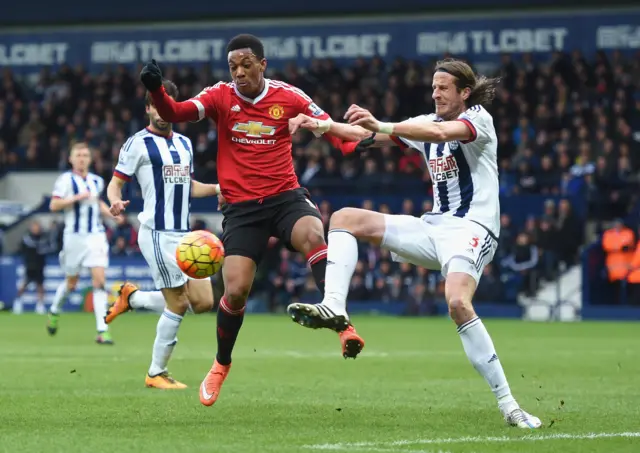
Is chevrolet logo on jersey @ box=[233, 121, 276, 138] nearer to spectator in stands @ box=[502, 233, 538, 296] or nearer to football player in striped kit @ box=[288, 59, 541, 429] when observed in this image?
football player in striped kit @ box=[288, 59, 541, 429]

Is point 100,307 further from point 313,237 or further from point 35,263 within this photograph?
point 35,263

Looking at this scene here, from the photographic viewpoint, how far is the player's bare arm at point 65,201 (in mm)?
16312

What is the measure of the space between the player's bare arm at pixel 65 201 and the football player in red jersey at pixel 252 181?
7920 mm

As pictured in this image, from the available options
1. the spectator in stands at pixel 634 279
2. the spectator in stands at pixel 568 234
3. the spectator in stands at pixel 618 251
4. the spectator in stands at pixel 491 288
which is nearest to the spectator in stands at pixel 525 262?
the spectator in stands at pixel 491 288

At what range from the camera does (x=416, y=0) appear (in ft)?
102

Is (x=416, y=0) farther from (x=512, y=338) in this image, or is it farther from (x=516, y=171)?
(x=512, y=338)

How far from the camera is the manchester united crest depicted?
28.6 ft

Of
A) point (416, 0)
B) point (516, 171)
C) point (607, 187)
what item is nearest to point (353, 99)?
point (416, 0)

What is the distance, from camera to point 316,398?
9.42 meters

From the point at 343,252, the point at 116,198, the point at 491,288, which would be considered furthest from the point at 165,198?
the point at 491,288

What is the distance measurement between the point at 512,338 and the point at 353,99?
1376 cm

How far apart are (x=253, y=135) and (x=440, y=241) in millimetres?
1637

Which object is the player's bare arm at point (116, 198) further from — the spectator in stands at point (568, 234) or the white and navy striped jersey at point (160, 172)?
the spectator in stands at point (568, 234)

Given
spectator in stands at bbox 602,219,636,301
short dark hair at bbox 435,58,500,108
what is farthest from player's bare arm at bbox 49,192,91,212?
spectator in stands at bbox 602,219,636,301
